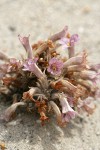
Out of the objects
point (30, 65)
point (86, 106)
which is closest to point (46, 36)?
point (86, 106)

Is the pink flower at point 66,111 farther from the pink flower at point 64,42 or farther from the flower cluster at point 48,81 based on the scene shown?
the pink flower at point 64,42

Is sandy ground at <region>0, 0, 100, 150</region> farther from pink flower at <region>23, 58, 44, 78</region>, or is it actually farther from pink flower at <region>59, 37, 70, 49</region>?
pink flower at <region>59, 37, 70, 49</region>

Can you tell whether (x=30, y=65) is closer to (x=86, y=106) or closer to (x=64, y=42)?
(x=64, y=42)

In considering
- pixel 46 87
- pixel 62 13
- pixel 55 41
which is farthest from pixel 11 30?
pixel 46 87

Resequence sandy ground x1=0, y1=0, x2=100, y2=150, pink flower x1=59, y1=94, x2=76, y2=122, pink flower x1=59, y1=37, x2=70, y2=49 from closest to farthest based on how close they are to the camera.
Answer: pink flower x1=59, y1=94, x2=76, y2=122 → sandy ground x1=0, y1=0, x2=100, y2=150 → pink flower x1=59, y1=37, x2=70, y2=49

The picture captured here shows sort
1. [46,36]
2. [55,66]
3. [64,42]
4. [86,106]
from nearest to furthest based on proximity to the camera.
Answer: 1. [55,66]
2. [64,42]
3. [86,106]
4. [46,36]

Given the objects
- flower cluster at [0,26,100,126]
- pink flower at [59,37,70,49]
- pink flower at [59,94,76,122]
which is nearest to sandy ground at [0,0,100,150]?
flower cluster at [0,26,100,126]

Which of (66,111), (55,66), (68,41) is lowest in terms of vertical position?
(66,111)
